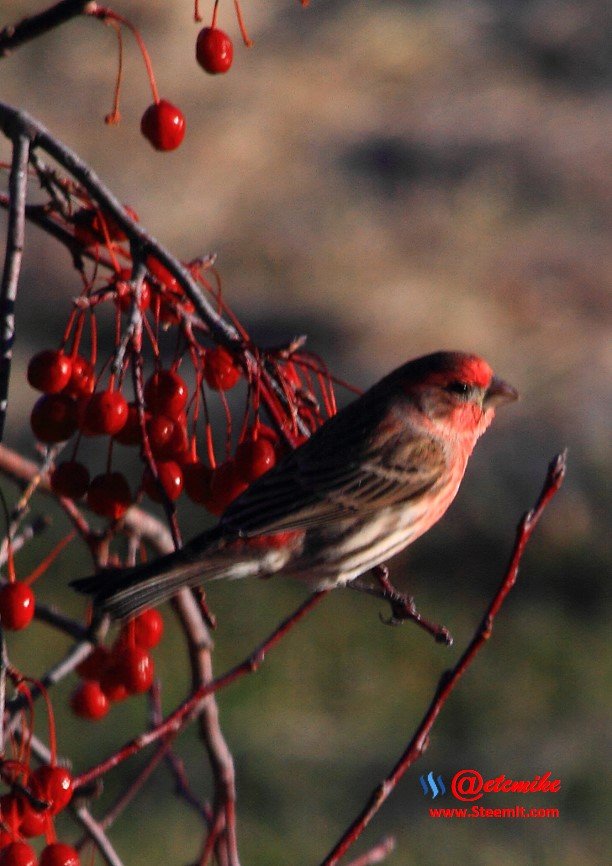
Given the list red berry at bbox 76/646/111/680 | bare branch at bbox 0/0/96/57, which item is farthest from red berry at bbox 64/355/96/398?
red berry at bbox 76/646/111/680

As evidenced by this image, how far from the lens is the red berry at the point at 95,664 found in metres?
3.66

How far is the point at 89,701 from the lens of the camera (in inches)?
153

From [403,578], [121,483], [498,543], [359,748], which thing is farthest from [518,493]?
[121,483]

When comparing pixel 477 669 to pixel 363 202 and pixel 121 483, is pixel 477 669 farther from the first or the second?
pixel 363 202

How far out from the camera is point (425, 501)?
13.1 feet

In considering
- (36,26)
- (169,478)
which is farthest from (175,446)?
(36,26)

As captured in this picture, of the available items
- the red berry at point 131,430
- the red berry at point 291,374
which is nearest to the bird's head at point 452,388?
the red berry at point 291,374

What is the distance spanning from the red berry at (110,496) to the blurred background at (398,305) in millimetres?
3976

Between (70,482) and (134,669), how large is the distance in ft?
1.86

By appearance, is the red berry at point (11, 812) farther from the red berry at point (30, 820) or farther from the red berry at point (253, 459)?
the red berry at point (253, 459)

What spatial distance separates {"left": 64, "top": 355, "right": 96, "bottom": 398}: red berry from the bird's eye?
1.21 m

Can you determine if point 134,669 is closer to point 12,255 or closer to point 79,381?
point 79,381

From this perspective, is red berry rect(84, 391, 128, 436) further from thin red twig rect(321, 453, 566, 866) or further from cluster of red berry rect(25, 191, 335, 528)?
thin red twig rect(321, 453, 566, 866)

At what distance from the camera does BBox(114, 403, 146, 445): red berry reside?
3.13 m
